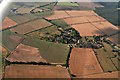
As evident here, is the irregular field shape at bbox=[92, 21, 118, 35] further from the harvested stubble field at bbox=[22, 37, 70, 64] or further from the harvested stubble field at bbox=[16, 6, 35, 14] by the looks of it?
Answer: the harvested stubble field at bbox=[16, 6, 35, 14]

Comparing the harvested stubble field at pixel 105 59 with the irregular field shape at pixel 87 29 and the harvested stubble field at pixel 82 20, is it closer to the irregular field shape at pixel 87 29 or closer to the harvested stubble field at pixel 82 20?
the irregular field shape at pixel 87 29

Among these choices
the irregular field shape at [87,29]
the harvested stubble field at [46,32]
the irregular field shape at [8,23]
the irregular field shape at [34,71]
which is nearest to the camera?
the irregular field shape at [34,71]

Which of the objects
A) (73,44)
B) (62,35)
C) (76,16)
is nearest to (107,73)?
(73,44)

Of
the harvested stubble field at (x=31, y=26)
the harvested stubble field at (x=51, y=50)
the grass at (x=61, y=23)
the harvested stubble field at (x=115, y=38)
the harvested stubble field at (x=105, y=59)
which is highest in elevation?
the harvested stubble field at (x=31, y=26)

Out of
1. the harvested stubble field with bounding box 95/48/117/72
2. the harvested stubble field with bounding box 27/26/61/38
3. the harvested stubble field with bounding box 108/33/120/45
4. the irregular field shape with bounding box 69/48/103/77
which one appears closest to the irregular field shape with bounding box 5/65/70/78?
the irregular field shape with bounding box 69/48/103/77

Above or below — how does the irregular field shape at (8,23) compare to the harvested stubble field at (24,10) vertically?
above

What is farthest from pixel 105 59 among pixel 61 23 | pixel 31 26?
pixel 31 26

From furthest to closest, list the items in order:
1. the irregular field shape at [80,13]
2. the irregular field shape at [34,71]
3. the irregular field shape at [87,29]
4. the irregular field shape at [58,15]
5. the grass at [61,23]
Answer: the irregular field shape at [80,13], the irregular field shape at [58,15], the grass at [61,23], the irregular field shape at [87,29], the irregular field shape at [34,71]

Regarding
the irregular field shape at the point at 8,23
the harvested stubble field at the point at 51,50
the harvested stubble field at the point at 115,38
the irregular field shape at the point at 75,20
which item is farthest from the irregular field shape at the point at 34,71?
the irregular field shape at the point at 75,20
